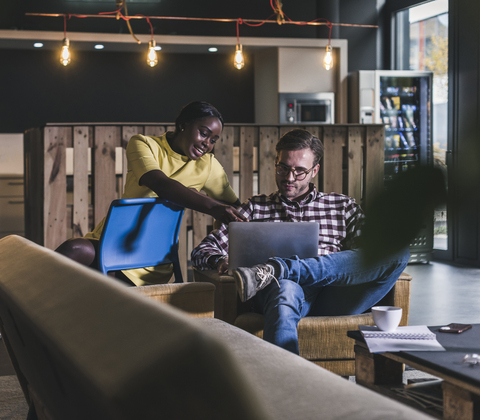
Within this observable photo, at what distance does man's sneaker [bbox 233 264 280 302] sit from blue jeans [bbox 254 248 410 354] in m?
0.06

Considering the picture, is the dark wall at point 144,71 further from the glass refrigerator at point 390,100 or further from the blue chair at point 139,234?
the blue chair at point 139,234

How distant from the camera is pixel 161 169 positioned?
2.39 m

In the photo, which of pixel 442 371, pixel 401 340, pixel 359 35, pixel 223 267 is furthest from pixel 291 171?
pixel 359 35

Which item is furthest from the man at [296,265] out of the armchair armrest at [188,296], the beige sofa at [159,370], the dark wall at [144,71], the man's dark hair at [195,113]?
the dark wall at [144,71]

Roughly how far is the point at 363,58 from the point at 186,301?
554 centimetres

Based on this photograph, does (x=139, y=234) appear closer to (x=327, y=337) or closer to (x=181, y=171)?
(x=181, y=171)

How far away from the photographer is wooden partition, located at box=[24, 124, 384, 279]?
3457mm

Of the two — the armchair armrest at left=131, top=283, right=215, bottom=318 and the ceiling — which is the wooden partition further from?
the ceiling

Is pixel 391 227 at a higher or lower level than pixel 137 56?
lower

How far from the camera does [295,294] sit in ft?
6.50

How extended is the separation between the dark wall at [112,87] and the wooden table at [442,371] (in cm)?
530

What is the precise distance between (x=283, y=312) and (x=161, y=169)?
88 cm

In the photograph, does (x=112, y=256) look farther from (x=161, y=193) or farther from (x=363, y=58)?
(x=363, y=58)

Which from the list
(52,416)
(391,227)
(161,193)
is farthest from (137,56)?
(391,227)
